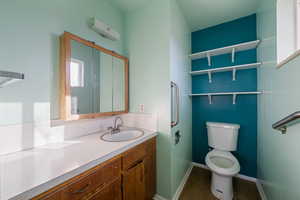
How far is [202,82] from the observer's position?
213 cm

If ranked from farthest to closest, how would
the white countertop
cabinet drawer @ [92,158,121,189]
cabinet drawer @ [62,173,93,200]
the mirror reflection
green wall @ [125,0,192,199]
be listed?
green wall @ [125,0,192,199] < the mirror reflection < cabinet drawer @ [92,158,121,189] < cabinet drawer @ [62,173,93,200] < the white countertop

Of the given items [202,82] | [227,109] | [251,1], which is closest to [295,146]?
[227,109]

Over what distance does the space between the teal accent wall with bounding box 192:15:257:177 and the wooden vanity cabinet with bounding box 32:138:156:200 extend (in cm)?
119

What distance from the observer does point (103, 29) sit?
1.39 m

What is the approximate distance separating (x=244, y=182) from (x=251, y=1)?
8.60ft

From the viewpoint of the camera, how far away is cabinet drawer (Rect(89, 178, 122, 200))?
2.61 feet

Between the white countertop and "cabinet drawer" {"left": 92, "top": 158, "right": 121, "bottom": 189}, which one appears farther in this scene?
"cabinet drawer" {"left": 92, "top": 158, "right": 121, "bottom": 189}

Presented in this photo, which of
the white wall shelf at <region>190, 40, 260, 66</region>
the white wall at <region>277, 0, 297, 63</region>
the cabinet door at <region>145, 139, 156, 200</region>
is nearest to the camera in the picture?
the white wall at <region>277, 0, 297, 63</region>

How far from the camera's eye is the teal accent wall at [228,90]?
1.81 metres

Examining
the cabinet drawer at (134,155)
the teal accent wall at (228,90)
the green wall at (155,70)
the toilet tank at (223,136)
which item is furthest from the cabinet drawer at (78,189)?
the teal accent wall at (228,90)

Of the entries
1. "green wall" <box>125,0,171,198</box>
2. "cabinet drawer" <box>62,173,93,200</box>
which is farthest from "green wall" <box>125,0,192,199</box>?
"cabinet drawer" <box>62,173,93,200</box>

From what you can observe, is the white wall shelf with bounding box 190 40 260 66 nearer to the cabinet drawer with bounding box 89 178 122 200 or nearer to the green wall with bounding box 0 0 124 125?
the green wall with bounding box 0 0 124 125

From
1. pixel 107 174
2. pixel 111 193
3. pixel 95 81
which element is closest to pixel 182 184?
pixel 111 193

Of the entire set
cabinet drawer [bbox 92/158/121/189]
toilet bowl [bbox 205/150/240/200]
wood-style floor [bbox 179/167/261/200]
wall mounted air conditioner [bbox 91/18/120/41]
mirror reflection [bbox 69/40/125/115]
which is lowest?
wood-style floor [bbox 179/167/261/200]
